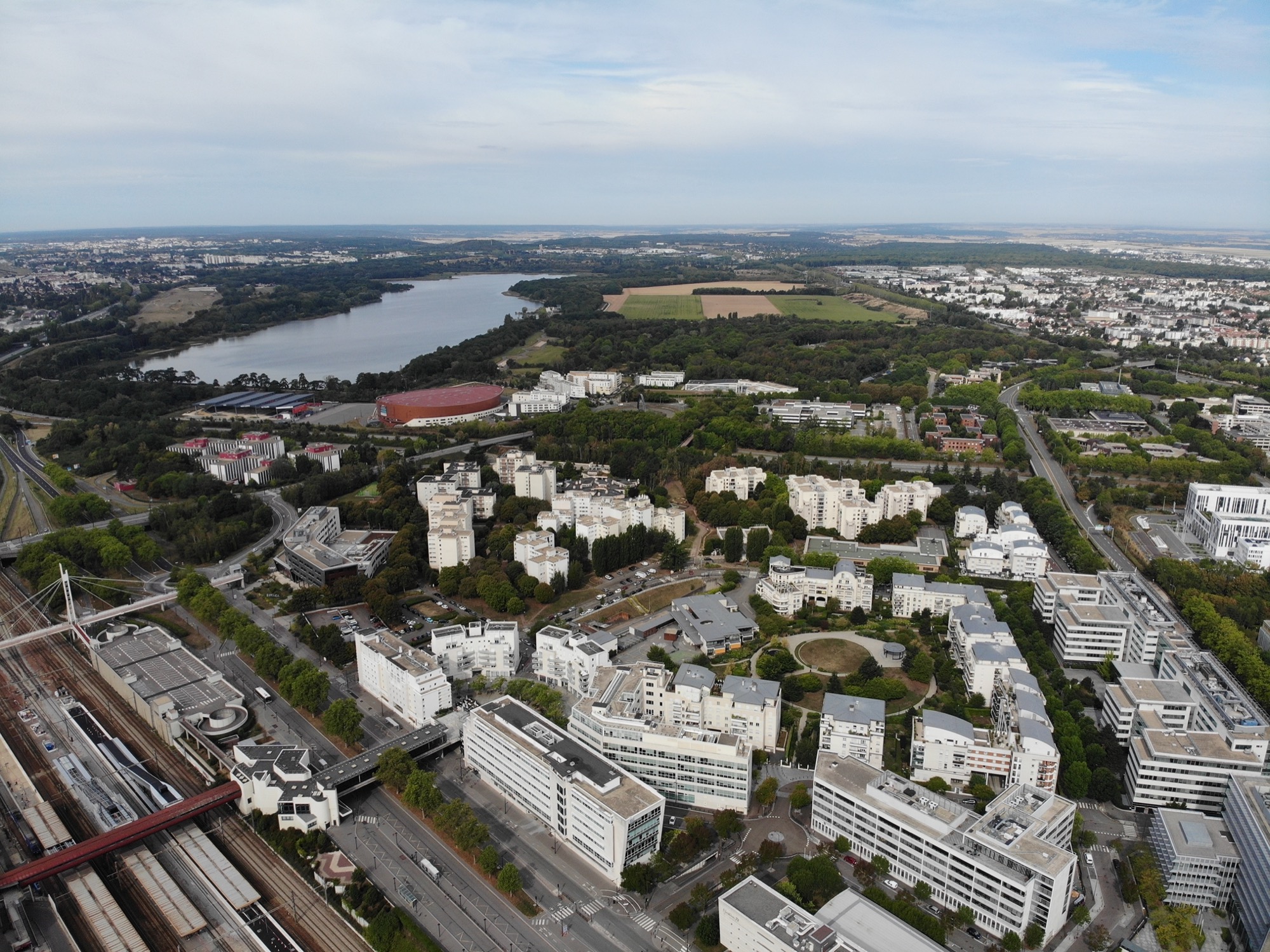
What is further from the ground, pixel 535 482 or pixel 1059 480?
pixel 535 482

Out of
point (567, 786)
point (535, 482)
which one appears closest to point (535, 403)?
point (535, 482)

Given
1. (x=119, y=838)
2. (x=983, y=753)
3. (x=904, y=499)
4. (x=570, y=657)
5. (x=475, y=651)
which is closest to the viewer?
(x=119, y=838)

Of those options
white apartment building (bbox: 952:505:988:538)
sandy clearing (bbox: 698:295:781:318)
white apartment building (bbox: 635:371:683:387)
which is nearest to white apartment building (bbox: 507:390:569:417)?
white apartment building (bbox: 635:371:683:387)

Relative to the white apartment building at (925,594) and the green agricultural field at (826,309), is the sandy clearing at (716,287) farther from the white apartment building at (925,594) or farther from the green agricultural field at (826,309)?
the white apartment building at (925,594)

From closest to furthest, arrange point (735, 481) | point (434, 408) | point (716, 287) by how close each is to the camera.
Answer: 1. point (735, 481)
2. point (434, 408)
3. point (716, 287)

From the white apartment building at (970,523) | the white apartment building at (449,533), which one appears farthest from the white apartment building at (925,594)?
the white apartment building at (449,533)

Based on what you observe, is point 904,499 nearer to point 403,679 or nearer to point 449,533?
point 449,533
